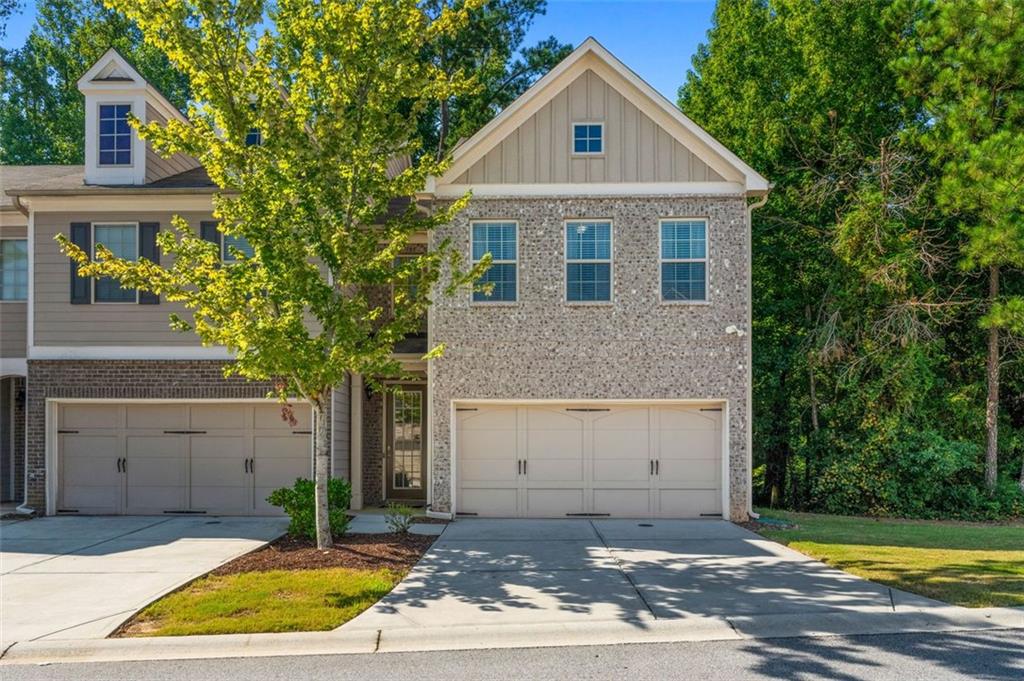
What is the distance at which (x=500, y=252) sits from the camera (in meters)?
14.1

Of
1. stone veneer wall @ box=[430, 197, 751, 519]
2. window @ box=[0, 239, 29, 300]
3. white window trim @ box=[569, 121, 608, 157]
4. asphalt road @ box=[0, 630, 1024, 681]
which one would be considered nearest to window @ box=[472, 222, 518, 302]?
stone veneer wall @ box=[430, 197, 751, 519]

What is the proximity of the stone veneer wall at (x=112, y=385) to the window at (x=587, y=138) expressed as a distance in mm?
6909

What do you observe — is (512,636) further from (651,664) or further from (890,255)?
(890,255)

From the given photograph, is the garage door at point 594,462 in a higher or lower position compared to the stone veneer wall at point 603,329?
lower

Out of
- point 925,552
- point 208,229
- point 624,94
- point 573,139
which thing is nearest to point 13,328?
point 208,229

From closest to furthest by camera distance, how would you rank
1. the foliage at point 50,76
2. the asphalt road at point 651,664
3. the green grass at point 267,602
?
the asphalt road at point 651,664, the green grass at point 267,602, the foliage at point 50,76

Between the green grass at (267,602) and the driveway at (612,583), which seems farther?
the driveway at (612,583)

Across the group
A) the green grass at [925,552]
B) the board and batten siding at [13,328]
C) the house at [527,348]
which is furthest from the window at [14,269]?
the green grass at [925,552]

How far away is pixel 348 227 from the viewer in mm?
10656

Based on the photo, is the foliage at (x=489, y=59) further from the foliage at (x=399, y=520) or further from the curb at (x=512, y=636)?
the curb at (x=512, y=636)

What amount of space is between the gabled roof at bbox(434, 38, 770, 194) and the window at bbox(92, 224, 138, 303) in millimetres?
5615

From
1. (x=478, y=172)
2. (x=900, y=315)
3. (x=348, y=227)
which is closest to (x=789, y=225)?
(x=900, y=315)

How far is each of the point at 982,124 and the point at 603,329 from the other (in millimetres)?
8283

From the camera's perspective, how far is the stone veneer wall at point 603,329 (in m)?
13.9
